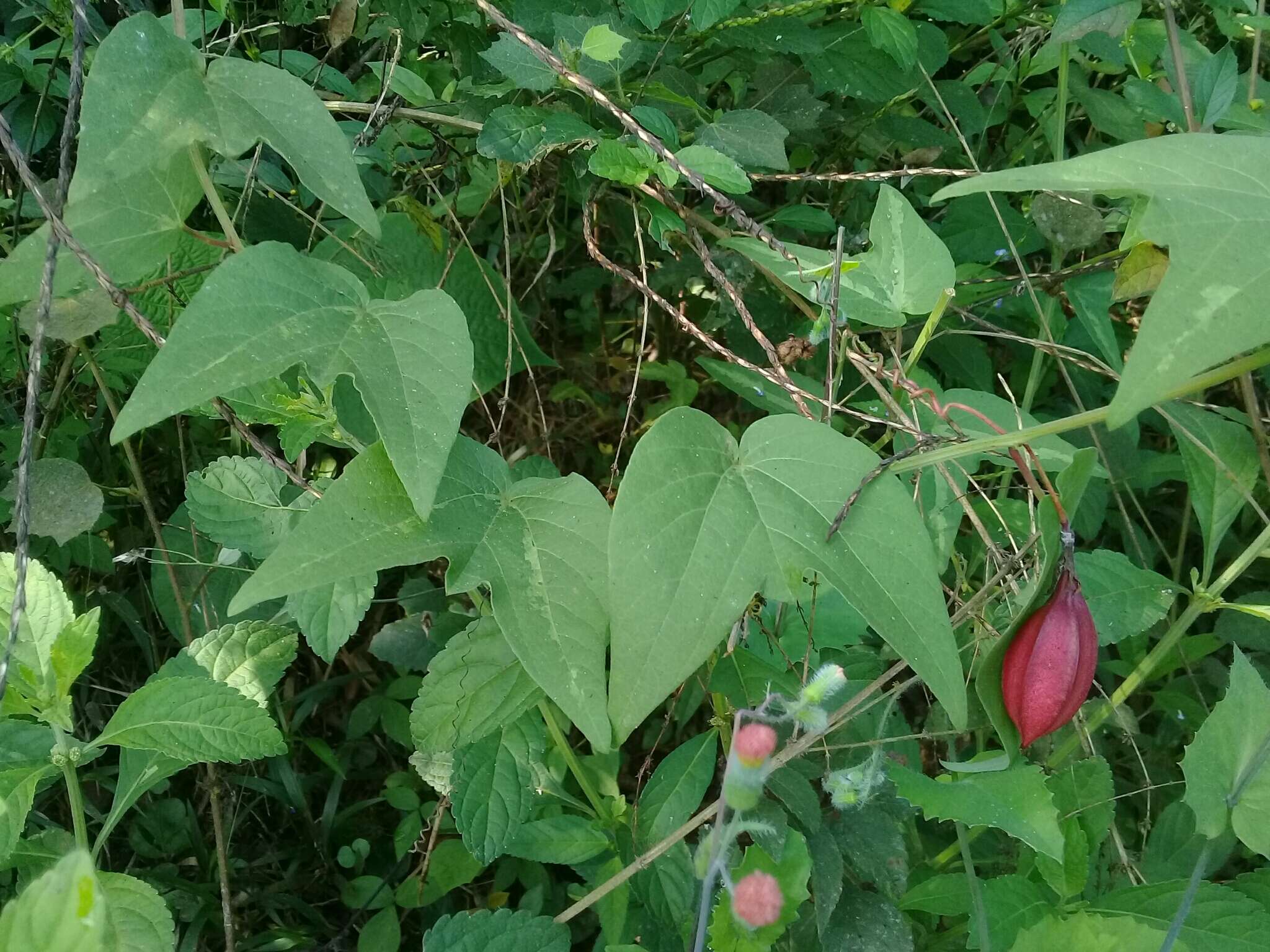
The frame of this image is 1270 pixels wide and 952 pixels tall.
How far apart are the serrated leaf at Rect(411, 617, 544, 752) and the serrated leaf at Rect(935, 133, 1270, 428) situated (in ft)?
1.84

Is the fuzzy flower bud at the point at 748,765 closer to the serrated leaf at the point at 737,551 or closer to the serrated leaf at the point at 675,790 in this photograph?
the serrated leaf at the point at 737,551

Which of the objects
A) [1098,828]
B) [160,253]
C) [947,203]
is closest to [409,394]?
[160,253]

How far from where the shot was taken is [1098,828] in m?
0.93

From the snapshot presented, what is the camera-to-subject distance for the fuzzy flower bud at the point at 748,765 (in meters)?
0.52

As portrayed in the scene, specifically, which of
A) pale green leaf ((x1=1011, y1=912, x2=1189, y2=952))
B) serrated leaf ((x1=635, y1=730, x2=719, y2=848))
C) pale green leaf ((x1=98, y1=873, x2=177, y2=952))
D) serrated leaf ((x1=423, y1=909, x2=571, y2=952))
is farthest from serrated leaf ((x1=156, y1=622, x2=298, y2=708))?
pale green leaf ((x1=1011, y1=912, x2=1189, y2=952))

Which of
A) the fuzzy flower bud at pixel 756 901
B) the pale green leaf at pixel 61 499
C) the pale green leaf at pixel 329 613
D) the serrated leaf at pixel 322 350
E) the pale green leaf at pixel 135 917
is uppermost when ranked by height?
the serrated leaf at pixel 322 350

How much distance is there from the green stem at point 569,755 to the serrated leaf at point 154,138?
50 cm

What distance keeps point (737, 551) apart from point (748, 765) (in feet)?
0.73

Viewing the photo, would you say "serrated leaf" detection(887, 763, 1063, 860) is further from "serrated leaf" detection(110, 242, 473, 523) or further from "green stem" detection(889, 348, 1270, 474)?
"serrated leaf" detection(110, 242, 473, 523)

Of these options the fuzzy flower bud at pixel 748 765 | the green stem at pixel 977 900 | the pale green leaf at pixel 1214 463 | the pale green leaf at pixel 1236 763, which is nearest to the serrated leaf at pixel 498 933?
the green stem at pixel 977 900

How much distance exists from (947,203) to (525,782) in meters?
1.11

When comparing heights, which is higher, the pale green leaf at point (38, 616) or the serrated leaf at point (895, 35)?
the serrated leaf at point (895, 35)

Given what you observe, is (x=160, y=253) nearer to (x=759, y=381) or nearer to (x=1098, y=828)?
(x=759, y=381)

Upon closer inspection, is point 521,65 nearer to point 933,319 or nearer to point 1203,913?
point 933,319
